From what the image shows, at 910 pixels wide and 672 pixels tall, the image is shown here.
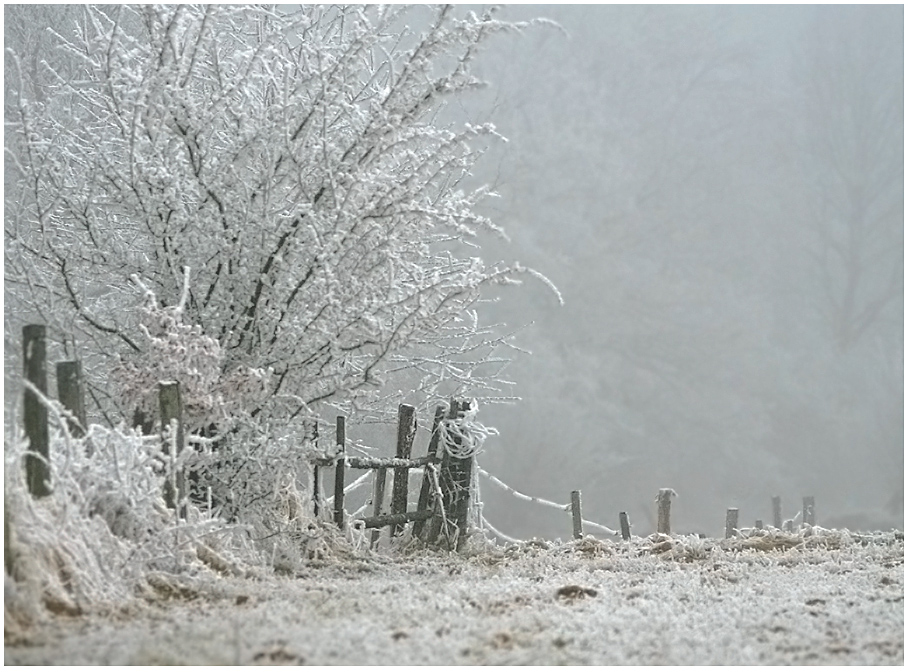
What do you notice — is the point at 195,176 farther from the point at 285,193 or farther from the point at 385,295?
the point at 385,295

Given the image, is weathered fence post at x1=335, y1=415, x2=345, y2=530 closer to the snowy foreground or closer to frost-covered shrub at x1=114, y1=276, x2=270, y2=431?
the snowy foreground

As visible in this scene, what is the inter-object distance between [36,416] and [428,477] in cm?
330

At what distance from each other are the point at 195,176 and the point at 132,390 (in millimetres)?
1194

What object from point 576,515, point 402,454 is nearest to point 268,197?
point 402,454

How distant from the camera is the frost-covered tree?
18.9ft

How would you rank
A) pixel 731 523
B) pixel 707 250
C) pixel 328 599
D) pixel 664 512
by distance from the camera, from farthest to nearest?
1. pixel 707 250
2. pixel 731 523
3. pixel 664 512
4. pixel 328 599

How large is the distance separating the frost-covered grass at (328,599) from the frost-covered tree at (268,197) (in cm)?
97

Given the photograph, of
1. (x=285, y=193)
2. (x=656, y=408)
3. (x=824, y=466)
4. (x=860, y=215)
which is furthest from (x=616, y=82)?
(x=285, y=193)

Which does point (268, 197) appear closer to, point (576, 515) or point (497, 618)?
point (497, 618)

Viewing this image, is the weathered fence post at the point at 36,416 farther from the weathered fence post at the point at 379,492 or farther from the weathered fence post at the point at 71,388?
the weathered fence post at the point at 379,492

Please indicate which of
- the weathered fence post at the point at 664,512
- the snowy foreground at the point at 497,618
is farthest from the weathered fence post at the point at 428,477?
the weathered fence post at the point at 664,512

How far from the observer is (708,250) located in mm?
32406

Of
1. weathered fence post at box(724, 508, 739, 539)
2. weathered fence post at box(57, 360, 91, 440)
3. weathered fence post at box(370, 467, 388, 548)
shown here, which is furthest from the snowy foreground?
weathered fence post at box(724, 508, 739, 539)

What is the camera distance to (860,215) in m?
32.9
